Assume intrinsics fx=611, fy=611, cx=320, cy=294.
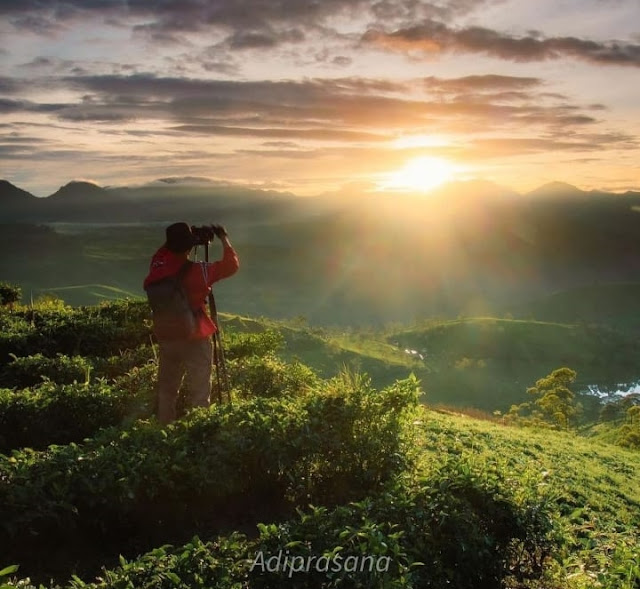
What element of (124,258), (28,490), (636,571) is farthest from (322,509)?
(124,258)

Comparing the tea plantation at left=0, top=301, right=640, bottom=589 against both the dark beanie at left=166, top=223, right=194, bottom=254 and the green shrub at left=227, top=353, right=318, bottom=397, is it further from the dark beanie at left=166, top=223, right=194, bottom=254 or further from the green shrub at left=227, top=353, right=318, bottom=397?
the dark beanie at left=166, top=223, right=194, bottom=254

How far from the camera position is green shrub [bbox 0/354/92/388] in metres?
12.5

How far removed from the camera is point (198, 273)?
30.6 ft

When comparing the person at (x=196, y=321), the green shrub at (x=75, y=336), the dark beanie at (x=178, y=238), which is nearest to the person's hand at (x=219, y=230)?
the person at (x=196, y=321)

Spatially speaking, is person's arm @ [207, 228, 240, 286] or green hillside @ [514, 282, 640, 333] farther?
green hillside @ [514, 282, 640, 333]

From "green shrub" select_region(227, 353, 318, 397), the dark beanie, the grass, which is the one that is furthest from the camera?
the grass

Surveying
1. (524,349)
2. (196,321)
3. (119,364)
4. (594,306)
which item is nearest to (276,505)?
(196,321)

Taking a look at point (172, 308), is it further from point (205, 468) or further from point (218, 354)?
point (205, 468)

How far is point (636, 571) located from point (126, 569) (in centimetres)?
439

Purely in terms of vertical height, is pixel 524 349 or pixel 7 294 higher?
pixel 7 294

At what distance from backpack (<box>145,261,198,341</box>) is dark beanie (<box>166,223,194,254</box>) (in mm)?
358

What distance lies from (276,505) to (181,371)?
9.29 ft

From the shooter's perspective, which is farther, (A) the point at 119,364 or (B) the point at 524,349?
(B) the point at 524,349

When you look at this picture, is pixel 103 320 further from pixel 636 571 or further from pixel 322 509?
pixel 636 571
